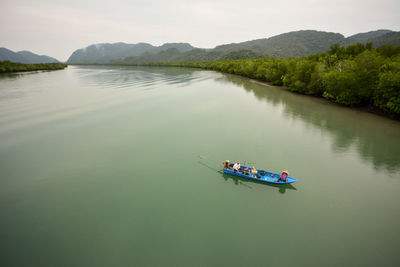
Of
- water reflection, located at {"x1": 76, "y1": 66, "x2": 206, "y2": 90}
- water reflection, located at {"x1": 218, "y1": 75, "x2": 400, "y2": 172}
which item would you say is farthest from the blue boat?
water reflection, located at {"x1": 76, "y1": 66, "x2": 206, "y2": 90}

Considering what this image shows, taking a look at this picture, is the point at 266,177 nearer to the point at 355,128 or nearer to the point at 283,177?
the point at 283,177

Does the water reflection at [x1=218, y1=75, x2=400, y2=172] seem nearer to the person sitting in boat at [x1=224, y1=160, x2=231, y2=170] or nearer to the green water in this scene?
the green water

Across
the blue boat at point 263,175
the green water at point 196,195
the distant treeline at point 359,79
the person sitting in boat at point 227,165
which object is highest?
the distant treeline at point 359,79

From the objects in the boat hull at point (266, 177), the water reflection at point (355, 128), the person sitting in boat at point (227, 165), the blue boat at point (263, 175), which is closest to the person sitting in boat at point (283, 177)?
the blue boat at point (263, 175)

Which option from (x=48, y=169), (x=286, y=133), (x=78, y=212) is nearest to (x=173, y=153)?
(x=78, y=212)

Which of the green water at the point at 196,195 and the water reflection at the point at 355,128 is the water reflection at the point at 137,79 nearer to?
the green water at the point at 196,195

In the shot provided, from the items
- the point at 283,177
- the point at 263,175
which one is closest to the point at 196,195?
the point at 263,175
